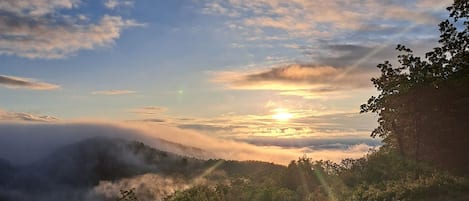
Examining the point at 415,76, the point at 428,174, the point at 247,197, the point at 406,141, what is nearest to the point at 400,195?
the point at 428,174

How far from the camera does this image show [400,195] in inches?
876

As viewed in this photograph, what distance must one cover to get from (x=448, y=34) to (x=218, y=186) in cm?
2080

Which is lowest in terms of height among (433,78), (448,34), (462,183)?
(462,183)

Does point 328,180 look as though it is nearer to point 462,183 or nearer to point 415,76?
point 415,76

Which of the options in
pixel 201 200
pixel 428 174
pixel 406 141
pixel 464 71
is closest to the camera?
pixel 428 174

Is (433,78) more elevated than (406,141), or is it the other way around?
(433,78)

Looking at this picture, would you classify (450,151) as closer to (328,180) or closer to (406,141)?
(406,141)

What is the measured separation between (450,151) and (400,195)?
15625 millimetres

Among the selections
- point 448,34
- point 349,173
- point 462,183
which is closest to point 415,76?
point 448,34

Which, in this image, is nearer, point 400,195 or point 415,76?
point 400,195

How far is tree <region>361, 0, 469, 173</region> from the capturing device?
3378 cm

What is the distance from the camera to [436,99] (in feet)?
115

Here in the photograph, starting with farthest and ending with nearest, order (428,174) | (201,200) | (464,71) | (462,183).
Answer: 1. (464,71)
2. (201,200)
3. (428,174)
4. (462,183)

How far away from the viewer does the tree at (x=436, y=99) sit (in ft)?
111
